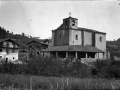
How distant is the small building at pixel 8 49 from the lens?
44.2 metres

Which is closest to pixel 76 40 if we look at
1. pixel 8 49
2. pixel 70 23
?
pixel 70 23

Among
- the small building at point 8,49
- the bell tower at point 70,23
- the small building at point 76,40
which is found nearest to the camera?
the small building at point 76,40

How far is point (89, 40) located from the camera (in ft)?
138

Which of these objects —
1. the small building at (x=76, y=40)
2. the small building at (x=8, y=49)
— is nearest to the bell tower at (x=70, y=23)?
the small building at (x=76, y=40)

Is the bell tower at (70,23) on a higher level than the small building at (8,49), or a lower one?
higher

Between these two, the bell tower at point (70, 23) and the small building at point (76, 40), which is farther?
the bell tower at point (70, 23)

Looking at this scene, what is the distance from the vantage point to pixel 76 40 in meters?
39.4

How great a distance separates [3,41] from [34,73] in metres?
28.7

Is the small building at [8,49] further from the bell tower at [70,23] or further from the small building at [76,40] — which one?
the bell tower at [70,23]

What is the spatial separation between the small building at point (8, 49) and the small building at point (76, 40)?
12.6m

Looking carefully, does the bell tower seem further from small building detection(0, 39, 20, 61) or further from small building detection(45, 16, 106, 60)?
small building detection(0, 39, 20, 61)

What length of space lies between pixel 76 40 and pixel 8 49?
19.4m

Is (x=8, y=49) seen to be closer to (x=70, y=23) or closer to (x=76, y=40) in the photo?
(x=70, y=23)

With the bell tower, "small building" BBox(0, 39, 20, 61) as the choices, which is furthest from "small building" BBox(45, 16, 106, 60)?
"small building" BBox(0, 39, 20, 61)
